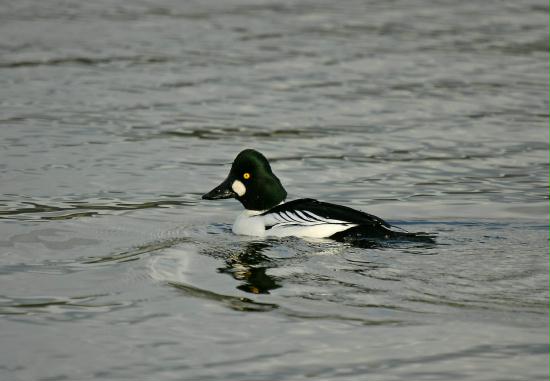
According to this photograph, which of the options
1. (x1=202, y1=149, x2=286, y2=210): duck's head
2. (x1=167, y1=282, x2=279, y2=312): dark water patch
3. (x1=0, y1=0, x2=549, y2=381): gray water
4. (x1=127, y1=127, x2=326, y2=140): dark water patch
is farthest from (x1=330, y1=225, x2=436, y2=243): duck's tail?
(x1=127, y1=127, x2=326, y2=140): dark water patch

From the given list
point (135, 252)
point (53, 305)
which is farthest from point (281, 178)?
point (53, 305)

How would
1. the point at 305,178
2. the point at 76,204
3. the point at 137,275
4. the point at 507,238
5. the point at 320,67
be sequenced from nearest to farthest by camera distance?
1. the point at 137,275
2. the point at 507,238
3. the point at 76,204
4. the point at 305,178
5. the point at 320,67

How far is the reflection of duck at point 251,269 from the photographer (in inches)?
341

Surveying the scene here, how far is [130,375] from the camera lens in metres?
6.87

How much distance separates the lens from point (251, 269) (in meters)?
9.22

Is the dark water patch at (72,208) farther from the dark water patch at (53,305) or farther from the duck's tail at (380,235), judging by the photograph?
the dark water patch at (53,305)

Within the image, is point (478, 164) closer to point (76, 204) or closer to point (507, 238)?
point (507, 238)

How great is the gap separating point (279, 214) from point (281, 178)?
232 cm

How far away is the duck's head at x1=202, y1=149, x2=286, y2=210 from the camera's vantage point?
34.7ft

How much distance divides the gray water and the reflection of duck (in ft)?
0.10

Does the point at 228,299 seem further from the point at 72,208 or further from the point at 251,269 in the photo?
the point at 72,208

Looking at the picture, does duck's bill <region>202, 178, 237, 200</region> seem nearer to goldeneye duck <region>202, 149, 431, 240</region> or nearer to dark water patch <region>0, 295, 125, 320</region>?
goldeneye duck <region>202, 149, 431, 240</region>

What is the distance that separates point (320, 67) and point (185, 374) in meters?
11.5

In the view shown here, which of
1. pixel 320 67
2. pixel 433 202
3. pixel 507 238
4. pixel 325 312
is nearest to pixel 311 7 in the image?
pixel 320 67
